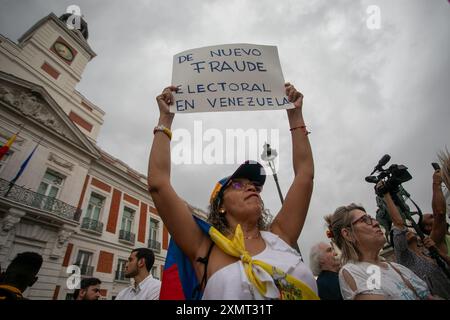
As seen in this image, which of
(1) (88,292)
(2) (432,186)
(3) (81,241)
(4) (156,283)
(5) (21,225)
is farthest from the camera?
(3) (81,241)

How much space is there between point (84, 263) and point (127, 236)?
128 inches

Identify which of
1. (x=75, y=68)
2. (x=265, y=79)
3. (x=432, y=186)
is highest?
(x=75, y=68)

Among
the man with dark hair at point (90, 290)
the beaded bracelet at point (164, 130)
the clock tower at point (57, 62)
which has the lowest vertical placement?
the man with dark hair at point (90, 290)

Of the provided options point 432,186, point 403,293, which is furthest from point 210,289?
point 432,186

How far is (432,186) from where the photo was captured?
Result: 2818 millimetres

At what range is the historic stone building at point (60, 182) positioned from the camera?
11.4 metres

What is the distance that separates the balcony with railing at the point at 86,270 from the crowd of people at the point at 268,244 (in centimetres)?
1295

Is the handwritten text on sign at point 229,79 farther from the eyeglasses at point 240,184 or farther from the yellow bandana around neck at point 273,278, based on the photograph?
the yellow bandana around neck at point 273,278

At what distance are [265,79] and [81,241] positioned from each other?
15.6m

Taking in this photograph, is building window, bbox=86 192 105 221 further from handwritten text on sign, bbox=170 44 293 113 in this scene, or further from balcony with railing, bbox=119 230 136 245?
handwritten text on sign, bbox=170 44 293 113

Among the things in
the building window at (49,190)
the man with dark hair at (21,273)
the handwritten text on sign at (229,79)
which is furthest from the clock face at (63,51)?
the handwritten text on sign at (229,79)

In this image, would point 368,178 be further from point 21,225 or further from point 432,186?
point 21,225

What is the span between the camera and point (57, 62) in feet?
55.2

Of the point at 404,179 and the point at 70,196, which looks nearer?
the point at 404,179
